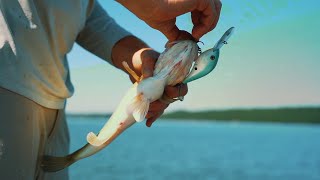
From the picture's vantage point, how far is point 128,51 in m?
2.42

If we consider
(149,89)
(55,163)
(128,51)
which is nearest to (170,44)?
(149,89)

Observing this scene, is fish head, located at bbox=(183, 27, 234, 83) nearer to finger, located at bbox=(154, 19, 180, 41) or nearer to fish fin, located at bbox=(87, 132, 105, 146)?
finger, located at bbox=(154, 19, 180, 41)

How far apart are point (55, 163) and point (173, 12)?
73 cm

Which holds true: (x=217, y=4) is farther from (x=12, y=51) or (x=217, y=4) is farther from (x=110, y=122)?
(x=12, y=51)

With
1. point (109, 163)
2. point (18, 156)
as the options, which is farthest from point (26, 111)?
point (109, 163)

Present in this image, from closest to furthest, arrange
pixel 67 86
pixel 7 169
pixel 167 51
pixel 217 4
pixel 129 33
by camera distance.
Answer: pixel 7 169 → pixel 217 4 → pixel 167 51 → pixel 67 86 → pixel 129 33

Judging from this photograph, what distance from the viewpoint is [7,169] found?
1764 millimetres

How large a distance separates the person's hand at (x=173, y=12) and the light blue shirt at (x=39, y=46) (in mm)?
319

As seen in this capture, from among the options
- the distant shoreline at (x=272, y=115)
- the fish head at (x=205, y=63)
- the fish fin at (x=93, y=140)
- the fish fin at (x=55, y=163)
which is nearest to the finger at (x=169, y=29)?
the fish head at (x=205, y=63)

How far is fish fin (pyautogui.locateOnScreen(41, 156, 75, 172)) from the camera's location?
195cm

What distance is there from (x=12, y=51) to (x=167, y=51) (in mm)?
589

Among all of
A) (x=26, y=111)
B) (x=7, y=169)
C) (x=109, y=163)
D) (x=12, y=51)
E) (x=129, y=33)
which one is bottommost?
(x=109, y=163)

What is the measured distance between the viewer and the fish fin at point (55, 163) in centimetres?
195

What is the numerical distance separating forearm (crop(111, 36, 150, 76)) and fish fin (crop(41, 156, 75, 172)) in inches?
20.8
